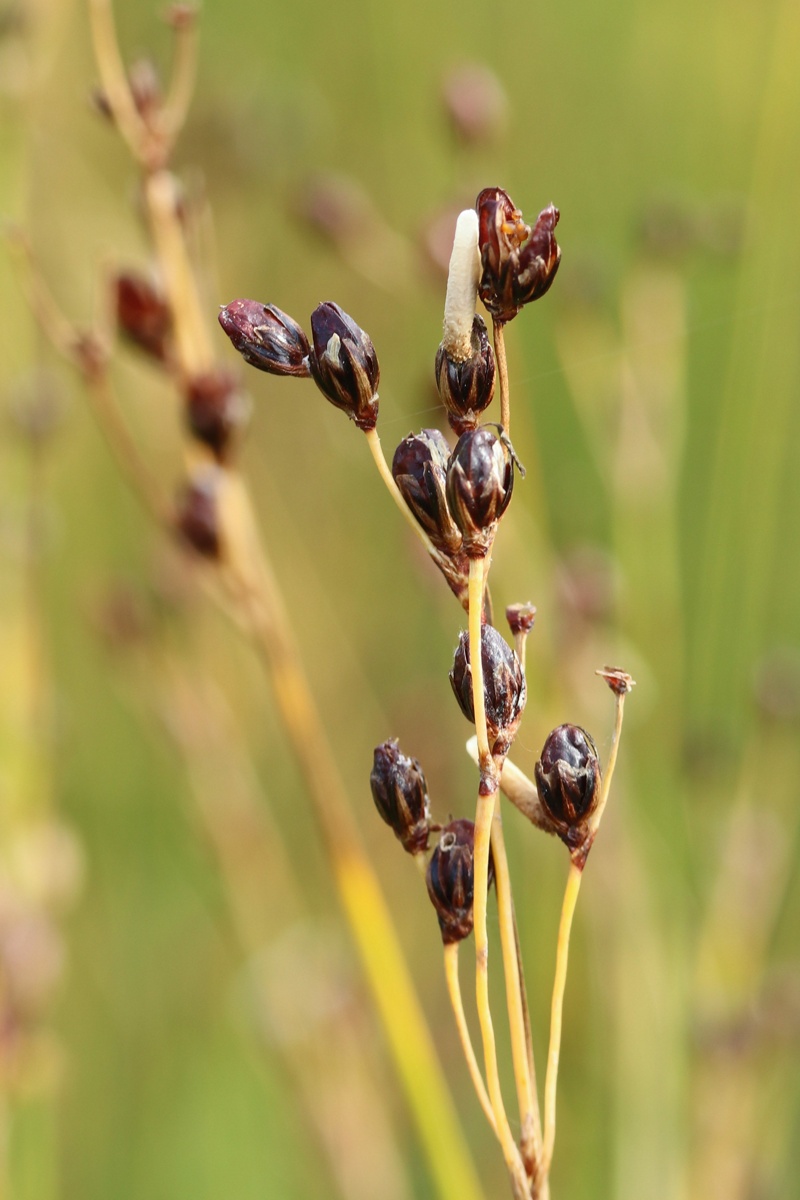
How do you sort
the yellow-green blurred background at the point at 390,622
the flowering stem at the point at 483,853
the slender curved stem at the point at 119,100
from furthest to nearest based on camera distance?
1. the yellow-green blurred background at the point at 390,622
2. the slender curved stem at the point at 119,100
3. the flowering stem at the point at 483,853

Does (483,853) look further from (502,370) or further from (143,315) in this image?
(143,315)

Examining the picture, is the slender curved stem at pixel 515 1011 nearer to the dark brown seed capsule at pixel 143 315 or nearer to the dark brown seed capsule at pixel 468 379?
the dark brown seed capsule at pixel 468 379

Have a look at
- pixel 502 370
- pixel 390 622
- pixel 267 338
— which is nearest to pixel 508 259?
pixel 502 370

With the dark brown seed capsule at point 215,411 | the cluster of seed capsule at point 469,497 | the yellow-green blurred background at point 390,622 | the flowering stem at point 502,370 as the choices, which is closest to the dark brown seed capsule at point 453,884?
the cluster of seed capsule at point 469,497

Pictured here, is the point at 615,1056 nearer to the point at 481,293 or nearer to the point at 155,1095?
the point at 155,1095

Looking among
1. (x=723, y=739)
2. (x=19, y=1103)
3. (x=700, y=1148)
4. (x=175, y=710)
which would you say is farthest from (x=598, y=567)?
(x=19, y=1103)
